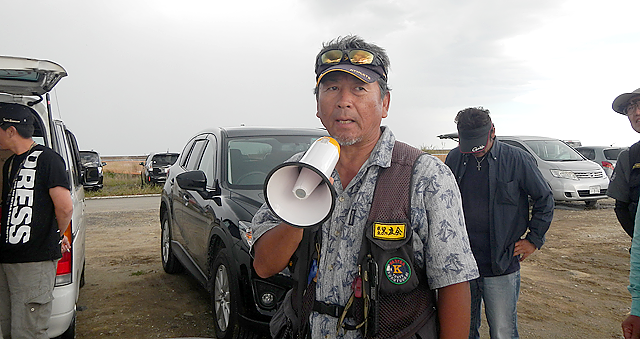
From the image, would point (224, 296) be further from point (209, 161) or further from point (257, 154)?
point (209, 161)

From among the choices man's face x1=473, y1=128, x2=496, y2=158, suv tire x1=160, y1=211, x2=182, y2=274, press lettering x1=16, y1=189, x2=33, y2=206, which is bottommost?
suv tire x1=160, y1=211, x2=182, y2=274

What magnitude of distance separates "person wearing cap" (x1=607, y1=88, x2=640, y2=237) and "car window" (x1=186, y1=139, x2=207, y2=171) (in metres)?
3.92

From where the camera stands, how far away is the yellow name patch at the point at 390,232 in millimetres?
1452

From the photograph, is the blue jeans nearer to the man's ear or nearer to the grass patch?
the man's ear

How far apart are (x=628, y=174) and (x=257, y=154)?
3063 mm

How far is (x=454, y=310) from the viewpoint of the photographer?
1.53m

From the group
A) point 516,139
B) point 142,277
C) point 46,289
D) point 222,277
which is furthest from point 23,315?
point 516,139

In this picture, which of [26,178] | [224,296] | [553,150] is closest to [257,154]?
[224,296]

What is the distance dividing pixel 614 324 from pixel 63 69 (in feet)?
16.8

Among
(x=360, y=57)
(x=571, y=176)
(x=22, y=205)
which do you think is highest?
(x=360, y=57)

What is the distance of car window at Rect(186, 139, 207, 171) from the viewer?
5.14m

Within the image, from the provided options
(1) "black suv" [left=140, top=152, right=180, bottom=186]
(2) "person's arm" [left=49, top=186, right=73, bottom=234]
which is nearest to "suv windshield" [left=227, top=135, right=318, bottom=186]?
(2) "person's arm" [left=49, top=186, right=73, bottom=234]

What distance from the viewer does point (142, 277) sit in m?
5.73

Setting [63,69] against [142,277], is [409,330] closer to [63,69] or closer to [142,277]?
[63,69]
